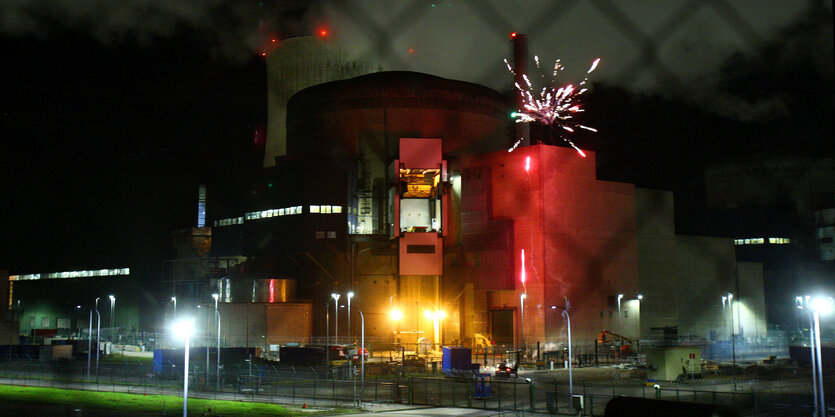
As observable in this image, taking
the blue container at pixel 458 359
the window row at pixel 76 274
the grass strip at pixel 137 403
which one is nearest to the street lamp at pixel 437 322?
the blue container at pixel 458 359

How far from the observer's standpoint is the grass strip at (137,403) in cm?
3916

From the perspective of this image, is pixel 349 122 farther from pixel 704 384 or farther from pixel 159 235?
pixel 704 384

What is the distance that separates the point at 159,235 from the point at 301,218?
1340 inches

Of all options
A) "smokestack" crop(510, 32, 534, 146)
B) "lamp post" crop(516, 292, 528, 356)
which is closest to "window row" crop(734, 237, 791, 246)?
"smokestack" crop(510, 32, 534, 146)

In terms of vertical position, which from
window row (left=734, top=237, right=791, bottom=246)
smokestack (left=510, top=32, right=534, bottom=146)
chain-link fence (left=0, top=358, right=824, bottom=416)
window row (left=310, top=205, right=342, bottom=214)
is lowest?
chain-link fence (left=0, top=358, right=824, bottom=416)

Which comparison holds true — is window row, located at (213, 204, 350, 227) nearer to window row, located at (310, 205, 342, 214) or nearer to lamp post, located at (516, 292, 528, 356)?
window row, located at (310, 205, 342, 214)

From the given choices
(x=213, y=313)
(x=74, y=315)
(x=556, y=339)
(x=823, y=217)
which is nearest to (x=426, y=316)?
(x=556, y=339)

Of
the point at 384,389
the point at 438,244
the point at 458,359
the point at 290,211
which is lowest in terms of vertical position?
the point at 384,389

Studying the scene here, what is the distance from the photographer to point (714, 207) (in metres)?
129

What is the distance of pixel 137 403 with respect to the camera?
140 ft

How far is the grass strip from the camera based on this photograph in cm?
3916

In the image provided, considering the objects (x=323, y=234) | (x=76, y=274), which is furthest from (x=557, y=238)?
(x=76, y=274)

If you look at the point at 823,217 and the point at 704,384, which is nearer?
the point at 704,384

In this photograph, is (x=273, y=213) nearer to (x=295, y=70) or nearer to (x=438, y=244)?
(x=438, y=244)
